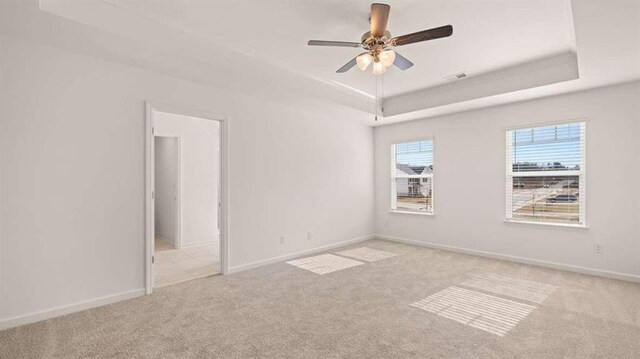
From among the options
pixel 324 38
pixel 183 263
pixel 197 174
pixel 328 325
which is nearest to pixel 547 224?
pixel 328 325

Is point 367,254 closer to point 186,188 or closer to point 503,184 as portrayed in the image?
point 503,184

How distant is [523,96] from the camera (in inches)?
170

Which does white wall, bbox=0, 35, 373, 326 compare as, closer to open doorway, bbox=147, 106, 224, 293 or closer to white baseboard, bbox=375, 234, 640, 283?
open doorway, bbox=147, 106, 224, 293

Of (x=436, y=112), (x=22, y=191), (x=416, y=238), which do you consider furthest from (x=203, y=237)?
(x=436, y=112)

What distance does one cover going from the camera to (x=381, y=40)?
8.85ft

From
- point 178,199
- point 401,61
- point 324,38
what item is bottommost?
point 178,199

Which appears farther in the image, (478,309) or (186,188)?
(186,188)

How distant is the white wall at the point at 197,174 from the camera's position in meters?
5.80

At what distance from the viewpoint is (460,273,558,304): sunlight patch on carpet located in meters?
3.33

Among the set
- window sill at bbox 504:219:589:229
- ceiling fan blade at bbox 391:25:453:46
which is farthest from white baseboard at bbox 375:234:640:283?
ceiling fan blade at bbox 391:25:453:46

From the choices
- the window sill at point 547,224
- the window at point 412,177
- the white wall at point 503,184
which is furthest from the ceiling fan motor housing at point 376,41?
the window sill at point 547,224

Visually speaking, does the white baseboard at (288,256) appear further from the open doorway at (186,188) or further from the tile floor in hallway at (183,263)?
the open doorway at (186,188)

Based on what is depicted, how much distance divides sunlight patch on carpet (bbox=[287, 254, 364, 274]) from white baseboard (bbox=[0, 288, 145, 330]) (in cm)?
209

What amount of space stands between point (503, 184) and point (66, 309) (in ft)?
18.8
